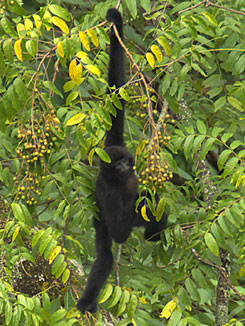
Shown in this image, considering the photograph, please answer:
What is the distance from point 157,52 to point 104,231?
1643mm

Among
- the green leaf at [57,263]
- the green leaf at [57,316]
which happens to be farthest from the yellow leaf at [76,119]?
the green leaf at [57,316]

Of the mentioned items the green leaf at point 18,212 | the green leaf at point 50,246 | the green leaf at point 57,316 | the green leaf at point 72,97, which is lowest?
the green leaf at point 57,316

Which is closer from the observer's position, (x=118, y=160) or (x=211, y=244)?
(x=211, y=244)

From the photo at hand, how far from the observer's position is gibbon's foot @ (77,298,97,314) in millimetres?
3702

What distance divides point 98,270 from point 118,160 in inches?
32.8

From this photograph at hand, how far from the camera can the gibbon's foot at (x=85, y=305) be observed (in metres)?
3.70

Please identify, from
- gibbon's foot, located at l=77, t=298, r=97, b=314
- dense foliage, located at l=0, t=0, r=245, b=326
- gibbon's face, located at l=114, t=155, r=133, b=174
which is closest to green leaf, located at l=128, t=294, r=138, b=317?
dense foliage, located at l=0, t=0, r=245, b=326

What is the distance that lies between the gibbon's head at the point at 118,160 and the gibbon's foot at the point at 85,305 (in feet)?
3.19

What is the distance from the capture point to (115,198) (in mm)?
4156

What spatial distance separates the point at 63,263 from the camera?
11.2 ft

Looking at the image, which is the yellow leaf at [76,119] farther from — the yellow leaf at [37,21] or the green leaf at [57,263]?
the green leaf at [57,263]

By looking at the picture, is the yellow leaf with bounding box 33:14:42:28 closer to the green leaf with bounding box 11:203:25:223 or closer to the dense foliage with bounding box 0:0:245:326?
the dense foliage with bounding box 0:0:245:326

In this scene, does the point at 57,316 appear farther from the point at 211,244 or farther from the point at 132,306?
the point at 211,244

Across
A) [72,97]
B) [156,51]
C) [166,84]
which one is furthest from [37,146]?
[166,84]
